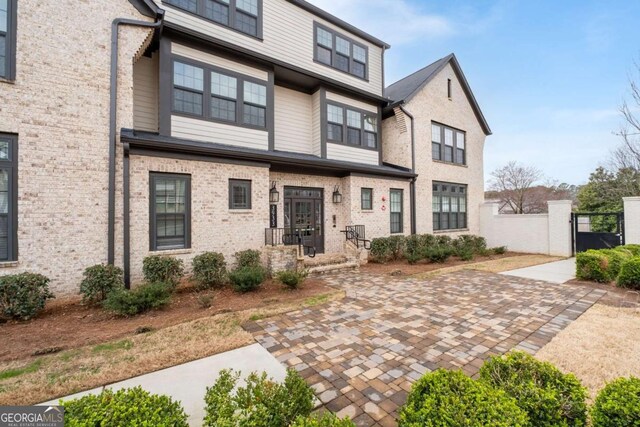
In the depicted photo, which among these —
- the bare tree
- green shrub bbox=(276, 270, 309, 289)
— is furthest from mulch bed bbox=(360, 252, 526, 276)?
the bare tree

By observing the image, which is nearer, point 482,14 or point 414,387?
point 414,387

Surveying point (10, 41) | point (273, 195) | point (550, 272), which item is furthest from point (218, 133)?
point (550, 272)

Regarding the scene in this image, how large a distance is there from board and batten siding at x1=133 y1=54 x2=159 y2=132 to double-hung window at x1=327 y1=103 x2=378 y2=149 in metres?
6.68

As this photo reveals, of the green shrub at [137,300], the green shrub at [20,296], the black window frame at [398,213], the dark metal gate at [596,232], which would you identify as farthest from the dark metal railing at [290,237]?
the dark metal gate at [596,232]

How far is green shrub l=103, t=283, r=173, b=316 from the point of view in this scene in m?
5.58

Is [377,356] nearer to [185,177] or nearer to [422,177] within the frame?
[185,177]

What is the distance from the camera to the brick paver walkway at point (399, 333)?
3240 millimetres

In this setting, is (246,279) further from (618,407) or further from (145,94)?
(145,94)

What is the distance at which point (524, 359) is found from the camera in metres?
2.63

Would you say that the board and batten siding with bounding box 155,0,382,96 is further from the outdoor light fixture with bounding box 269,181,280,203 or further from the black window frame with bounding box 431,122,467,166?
the black window frame with bounding box 431,122,467,166

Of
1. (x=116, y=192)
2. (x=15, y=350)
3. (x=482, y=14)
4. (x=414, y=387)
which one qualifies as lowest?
(x=15, y=350)

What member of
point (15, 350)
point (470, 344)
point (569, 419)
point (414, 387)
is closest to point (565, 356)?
point (470, 344)

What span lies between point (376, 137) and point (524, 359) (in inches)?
481

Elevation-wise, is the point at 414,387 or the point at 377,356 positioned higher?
the point at 414,387
